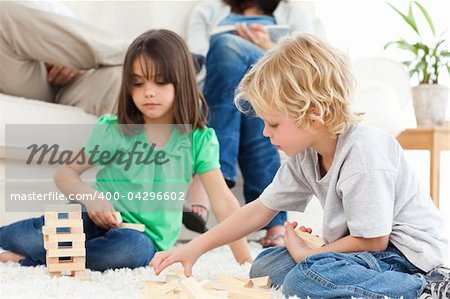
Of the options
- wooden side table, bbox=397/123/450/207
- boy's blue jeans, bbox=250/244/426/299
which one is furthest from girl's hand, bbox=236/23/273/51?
boy's blue jeans, bbox=250/244/426/299

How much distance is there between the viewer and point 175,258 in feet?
3.61

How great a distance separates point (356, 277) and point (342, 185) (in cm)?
14

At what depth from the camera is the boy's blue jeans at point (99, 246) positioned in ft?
4.16

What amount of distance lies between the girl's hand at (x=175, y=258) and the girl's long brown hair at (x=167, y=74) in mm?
418

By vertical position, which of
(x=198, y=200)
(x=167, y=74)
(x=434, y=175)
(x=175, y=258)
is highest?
(x=167, y=74)

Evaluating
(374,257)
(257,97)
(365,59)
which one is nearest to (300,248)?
(374,257)

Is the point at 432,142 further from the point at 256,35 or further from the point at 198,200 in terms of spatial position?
the point at 198,200

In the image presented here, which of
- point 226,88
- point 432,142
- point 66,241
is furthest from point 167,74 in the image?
point 432,142

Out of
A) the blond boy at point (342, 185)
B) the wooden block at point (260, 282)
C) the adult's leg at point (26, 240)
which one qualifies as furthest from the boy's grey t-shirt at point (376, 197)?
the adult's leg at point (26, 240)

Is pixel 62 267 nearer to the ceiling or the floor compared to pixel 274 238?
nearer to the ceiling

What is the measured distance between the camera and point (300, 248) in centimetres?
110

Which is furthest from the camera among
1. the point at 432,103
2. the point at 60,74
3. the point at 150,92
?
the point at 432,103

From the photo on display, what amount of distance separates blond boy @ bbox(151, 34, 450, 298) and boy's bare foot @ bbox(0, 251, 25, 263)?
38cm

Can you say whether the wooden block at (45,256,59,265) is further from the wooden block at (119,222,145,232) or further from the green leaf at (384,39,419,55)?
the green leaf at (384,39,419,55)
